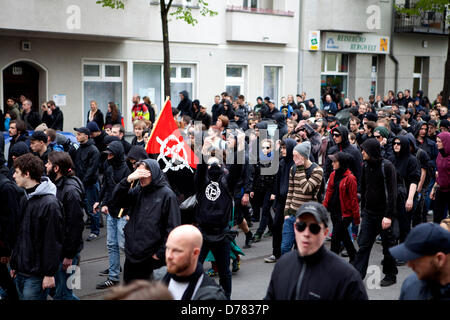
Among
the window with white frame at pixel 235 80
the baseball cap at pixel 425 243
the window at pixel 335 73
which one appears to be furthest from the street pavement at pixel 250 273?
the window at pixel 335 73

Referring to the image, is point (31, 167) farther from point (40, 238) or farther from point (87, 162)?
point (87, 162)

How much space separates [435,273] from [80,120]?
16.9 metres

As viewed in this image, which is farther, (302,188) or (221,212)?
(302,188)

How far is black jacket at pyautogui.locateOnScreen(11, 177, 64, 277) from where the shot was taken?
5695 mm

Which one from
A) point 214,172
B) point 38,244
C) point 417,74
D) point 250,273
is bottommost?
point 250,273

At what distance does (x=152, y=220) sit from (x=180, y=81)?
1665cm

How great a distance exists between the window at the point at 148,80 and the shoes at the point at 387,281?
1442 centimetres

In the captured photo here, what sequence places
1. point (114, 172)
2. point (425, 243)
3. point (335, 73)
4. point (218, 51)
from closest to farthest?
point (425, 243)
point (114, 172)
point (218, 51)
point (335, 73)

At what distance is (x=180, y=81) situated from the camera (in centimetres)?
2230

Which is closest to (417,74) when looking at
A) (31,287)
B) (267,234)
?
(267,234)

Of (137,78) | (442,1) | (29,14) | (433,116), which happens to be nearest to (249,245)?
(433,116)

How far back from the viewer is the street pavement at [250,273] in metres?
7.70

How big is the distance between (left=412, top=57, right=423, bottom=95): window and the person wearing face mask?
27453 mm

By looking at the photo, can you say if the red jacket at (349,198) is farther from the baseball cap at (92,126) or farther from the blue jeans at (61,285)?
the baseball cap at (92,126)
